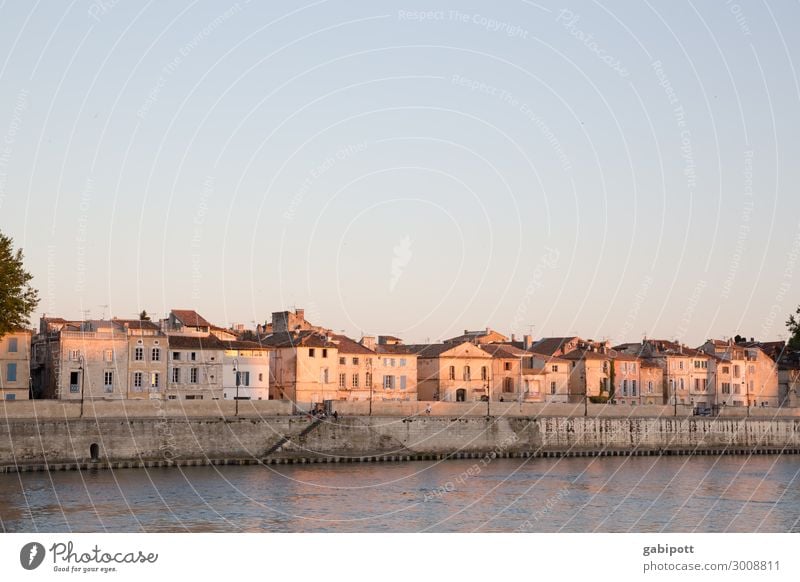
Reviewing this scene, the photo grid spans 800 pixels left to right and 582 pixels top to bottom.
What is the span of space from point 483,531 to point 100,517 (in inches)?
566

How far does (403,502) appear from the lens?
178ft

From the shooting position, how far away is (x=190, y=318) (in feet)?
318

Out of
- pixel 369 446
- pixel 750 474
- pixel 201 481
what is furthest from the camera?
pixel 369 446

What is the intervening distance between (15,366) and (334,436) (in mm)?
20955

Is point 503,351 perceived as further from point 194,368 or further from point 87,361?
point 87,361

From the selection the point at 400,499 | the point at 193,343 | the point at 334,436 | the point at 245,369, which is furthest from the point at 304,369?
the point at 400,499

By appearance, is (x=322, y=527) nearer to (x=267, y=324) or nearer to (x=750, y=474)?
(x=750, y=474)

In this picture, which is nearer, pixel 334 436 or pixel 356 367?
pixel 334 436

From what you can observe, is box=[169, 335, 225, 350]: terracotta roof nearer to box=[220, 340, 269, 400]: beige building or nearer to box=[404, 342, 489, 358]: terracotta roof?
box=[220, 340, 269, 400]: beige building

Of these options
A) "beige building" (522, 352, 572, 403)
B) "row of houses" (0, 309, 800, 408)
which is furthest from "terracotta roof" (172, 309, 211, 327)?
"beige building" (522, 352, 572, 403)

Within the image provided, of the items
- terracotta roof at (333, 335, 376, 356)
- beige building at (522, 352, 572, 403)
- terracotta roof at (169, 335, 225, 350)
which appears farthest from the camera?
beige building at (522, 352, 572, 403)

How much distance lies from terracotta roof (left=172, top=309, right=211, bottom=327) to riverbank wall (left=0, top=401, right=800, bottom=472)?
20.2 meters

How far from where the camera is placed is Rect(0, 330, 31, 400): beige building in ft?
257

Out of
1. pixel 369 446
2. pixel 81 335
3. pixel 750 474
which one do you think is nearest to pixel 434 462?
pixel 369 446
